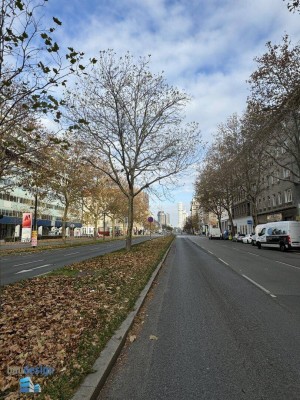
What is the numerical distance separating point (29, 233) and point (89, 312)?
3517cm

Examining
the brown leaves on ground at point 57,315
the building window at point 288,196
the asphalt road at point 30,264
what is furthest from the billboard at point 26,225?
the building window at point 288,196

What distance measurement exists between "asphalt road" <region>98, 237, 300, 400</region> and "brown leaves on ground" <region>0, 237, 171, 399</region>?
0.64 m

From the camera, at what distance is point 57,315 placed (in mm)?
6516

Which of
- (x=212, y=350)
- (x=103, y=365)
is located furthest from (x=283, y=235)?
(x=103, y=365)

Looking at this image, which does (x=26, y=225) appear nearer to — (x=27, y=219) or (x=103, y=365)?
(x=27, y=219)

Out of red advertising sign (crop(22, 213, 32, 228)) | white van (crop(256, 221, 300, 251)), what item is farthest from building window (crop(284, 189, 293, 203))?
red advertising sign (crop(22, 213, 32, 228))

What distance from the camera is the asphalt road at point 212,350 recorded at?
3941mm

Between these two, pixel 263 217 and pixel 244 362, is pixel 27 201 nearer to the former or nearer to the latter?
pixel 263 217

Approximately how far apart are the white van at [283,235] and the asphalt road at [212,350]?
21.4 m

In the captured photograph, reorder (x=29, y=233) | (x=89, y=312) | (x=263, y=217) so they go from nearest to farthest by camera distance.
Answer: (x=89, y=312)
(x=29, y=233)
(x=263, y=217)

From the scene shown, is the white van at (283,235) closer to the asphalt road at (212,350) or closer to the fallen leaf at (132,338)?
the asphalt road at (212,350)

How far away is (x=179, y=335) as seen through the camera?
5957 millimetres

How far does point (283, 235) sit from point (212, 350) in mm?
27495

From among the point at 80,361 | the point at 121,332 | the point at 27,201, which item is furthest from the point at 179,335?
the point at 27,201
